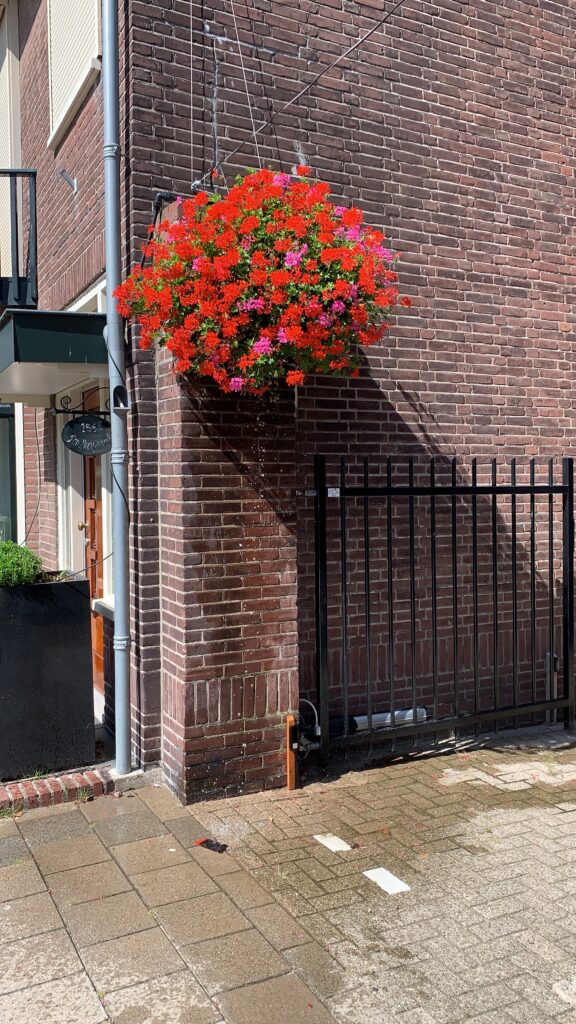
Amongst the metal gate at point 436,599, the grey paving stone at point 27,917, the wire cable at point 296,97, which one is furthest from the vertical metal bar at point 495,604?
the grey paving stone at point 27,917

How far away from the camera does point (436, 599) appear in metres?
5.98

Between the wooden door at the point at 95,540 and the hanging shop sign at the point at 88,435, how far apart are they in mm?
1563

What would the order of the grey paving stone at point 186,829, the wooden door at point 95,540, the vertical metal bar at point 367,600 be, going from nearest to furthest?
1. the grey paving stone at point 186,829
2. the vertical metal bar at point 367,600
3. the wooden door at point 95,540

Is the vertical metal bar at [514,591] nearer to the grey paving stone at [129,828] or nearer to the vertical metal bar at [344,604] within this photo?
the vertical metal bar at [344,604]

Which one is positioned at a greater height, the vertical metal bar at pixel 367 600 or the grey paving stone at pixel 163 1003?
the vertical metal bar at pixel 367 600

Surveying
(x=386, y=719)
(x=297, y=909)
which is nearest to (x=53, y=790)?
(x=297, y=909)

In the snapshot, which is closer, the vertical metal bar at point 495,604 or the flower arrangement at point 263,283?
the flower arrangement at point 263,283

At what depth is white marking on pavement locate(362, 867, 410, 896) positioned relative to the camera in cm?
371

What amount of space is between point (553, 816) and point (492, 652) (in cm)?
194

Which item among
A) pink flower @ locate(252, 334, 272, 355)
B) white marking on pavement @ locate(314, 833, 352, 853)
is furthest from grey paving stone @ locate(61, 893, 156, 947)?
pink flower @ locate(252, 334, 272, 355)

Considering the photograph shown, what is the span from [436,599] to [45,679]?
272 cm

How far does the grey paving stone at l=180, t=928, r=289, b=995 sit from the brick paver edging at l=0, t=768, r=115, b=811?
1.73m

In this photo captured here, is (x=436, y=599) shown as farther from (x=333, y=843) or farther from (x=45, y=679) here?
(x=45, y=679)

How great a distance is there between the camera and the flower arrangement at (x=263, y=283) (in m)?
4.07
